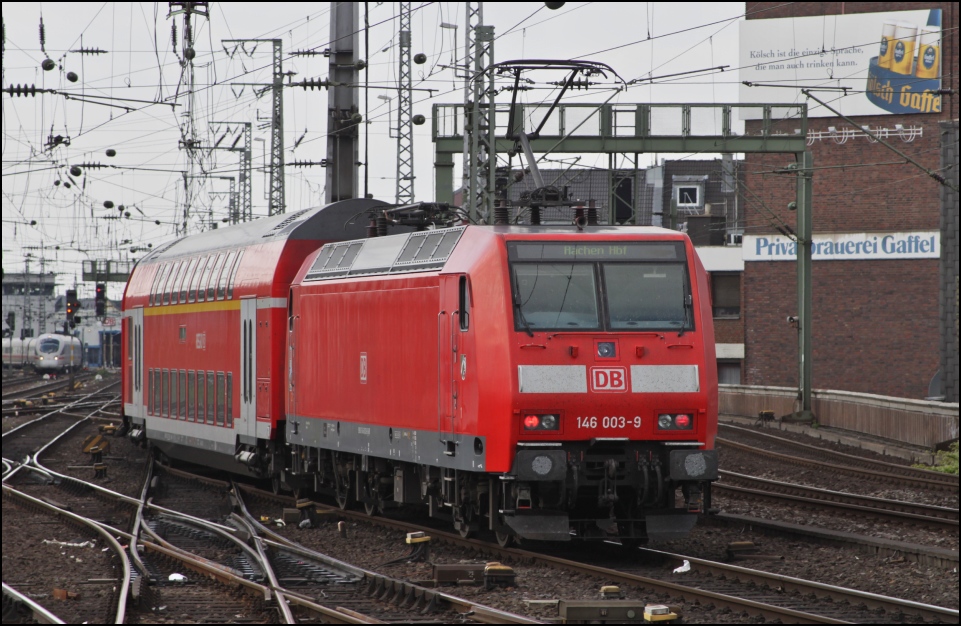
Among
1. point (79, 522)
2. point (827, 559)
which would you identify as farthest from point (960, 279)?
point (79, 522)

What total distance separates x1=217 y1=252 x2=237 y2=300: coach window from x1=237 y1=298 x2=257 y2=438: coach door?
0.97 metres

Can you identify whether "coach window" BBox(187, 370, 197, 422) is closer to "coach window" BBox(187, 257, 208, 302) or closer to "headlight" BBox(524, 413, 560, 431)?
"coach window" BBox(187, 257, 208, 302)

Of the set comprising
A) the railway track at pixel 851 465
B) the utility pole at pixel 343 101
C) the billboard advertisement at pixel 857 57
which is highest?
the billboard advertisement at pixel 857 57

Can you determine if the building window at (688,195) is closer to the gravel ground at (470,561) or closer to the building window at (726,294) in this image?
the building window at (726,294)

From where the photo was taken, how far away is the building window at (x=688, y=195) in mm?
64250

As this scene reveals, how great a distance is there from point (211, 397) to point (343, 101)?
21.4ft

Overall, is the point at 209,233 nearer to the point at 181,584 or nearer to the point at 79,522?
the point at 79,522

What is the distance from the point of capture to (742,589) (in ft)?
36.7

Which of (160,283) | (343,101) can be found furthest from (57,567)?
(343,101)

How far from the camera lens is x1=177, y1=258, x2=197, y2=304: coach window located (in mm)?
23219

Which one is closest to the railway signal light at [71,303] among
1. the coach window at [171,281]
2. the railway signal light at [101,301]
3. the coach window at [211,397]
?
the railway signal light at [101,301]

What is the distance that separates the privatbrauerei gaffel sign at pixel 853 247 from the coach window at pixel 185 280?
32.7 metres

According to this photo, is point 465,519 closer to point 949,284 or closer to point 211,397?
point 211,397

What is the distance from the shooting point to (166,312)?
24.3 meters
